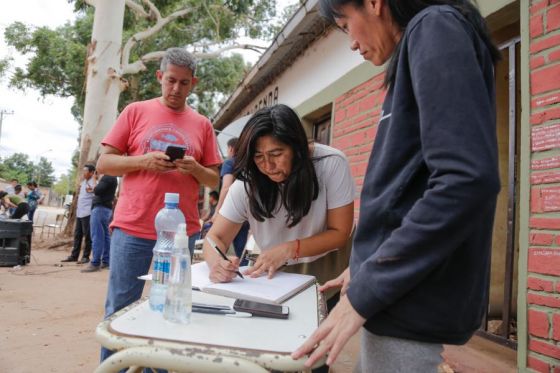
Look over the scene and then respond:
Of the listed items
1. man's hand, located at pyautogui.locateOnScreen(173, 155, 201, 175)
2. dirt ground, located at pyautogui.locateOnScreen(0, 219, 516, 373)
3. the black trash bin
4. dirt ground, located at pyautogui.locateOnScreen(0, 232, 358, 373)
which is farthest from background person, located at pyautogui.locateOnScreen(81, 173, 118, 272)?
man's hand, located at pyautogui.locateOnScreen(173, 155, 201, 175)

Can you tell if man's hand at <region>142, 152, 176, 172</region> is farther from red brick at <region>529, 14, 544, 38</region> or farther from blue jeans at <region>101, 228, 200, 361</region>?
red brick at <region>529, 14, 544, 38</region>

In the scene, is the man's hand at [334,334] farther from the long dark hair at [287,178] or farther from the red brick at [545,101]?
the red brick at [545,101]

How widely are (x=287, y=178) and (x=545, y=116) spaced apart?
1.31m

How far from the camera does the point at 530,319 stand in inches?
79.6

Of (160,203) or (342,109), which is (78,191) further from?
(160,203)

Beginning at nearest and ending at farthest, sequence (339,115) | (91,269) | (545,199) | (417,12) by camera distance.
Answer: (417,12) < (545,199) < (339,115) < (91,269)

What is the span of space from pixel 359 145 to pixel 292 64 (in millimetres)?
3017

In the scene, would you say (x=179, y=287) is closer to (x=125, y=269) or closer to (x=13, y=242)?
(x=125, y=269)

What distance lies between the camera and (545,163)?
6.56 feet

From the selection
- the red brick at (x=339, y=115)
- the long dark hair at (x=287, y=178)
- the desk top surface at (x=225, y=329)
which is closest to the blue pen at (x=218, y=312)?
the desk top surface at (x=225, y=329)

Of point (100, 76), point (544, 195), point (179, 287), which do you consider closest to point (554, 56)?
point (544, 195)

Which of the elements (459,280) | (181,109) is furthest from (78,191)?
(459,280)

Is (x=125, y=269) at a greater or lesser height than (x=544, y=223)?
lesser

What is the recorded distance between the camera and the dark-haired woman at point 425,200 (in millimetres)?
799
